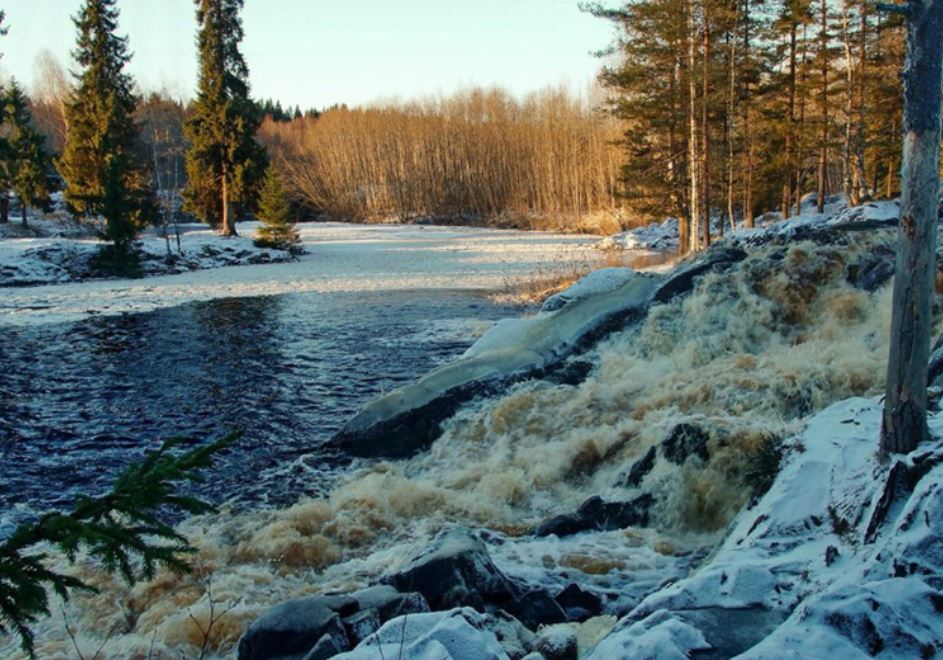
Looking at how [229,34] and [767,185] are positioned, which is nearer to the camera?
[767,185]

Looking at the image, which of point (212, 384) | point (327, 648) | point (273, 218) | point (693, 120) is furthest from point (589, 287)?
point (273, 218)

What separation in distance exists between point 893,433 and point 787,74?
26.3m

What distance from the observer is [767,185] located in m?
30.8

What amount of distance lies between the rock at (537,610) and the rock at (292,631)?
1254 mm

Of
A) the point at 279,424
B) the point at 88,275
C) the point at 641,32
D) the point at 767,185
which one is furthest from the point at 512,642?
the point at 767,185

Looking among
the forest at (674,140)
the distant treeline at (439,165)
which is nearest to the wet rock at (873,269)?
the forest at (674,140)

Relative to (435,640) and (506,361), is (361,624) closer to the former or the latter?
(435,640)

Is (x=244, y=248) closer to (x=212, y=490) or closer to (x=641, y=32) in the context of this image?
(x=641, y=32)

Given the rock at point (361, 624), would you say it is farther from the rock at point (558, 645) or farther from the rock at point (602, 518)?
the rock at point (602, 518)

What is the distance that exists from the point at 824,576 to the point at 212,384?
1058 centimetres

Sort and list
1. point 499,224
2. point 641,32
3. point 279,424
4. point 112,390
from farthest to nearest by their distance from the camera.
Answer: point 499,224 < point 641,32 < point 112,390 < point 279,424

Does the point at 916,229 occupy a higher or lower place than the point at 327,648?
higher

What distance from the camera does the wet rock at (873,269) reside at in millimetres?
10438

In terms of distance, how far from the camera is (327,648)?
4.11 metres
